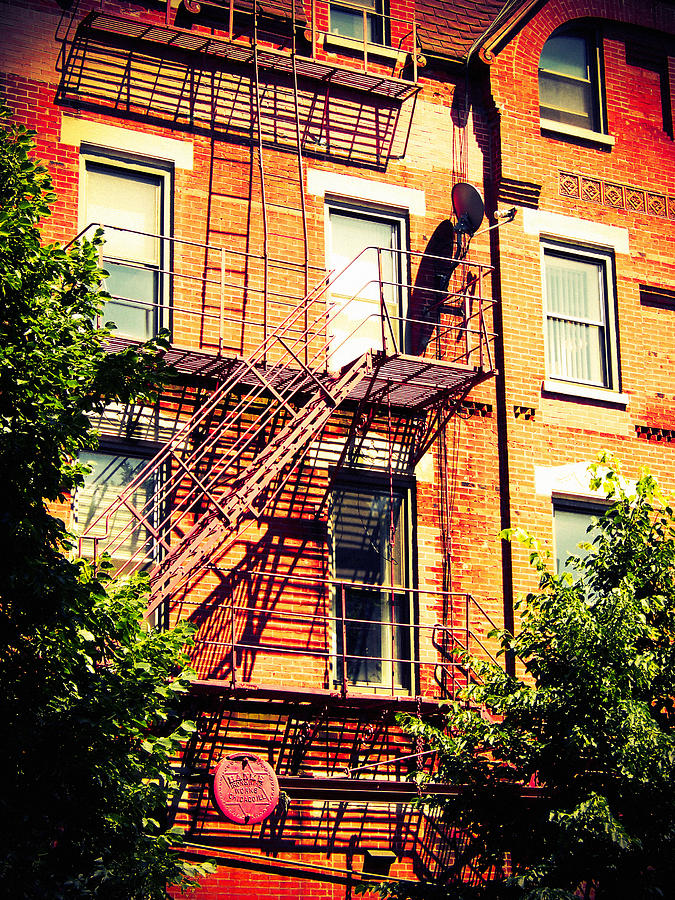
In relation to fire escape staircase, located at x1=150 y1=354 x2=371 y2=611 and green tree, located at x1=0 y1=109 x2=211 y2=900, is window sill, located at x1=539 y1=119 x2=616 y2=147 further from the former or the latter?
green tree, located at x1=0 y1=109 x2=211 y2=900

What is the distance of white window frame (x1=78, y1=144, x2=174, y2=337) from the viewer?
1455 centimetres

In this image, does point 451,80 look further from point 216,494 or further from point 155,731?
point 155,731

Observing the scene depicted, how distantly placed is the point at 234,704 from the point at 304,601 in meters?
1.51

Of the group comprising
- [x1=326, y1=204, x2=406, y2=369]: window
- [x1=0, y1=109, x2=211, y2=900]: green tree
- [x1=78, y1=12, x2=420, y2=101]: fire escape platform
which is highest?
[x1=78, y1=12, x2=420, y2=101]: fire escape platform

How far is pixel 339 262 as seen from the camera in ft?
52.1

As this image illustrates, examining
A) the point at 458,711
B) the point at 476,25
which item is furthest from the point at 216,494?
the point at 476,25

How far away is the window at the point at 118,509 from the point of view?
13.5 m

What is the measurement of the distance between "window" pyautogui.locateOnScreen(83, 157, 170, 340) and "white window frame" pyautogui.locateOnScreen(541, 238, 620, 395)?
5158 millimetres

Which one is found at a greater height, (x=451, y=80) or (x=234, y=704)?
(x=451, y=80)

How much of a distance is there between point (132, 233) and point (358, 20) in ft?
15.1

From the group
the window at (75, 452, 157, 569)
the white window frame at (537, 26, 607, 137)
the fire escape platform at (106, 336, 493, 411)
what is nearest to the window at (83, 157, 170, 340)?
the fire escape platform at (106, 336, 493, 411)

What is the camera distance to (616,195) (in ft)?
58.3

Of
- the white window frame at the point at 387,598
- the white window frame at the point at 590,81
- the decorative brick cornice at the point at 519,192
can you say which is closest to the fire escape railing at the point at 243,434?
the white window frame at the point at 387,598

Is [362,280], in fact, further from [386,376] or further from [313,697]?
[313,697]
